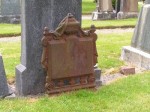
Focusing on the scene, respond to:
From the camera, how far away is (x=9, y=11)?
55.9ft

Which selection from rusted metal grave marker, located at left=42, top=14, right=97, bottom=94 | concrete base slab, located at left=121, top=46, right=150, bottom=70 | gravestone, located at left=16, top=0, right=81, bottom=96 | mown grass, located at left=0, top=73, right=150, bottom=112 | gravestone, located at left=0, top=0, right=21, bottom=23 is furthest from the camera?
gravestone, located at left=0, top=0, right=21, bottom=23

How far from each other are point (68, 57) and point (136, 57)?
9.52 ft

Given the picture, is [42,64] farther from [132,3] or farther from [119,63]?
[132,3]

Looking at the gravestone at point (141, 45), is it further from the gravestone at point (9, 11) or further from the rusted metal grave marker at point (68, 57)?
the gravestone at point (9, 11)

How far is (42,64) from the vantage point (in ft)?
17.4

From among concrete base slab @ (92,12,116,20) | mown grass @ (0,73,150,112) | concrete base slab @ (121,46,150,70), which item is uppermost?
concrete base slab @ (92,12,116,20)

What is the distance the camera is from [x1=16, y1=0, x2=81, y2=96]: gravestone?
5574 millimetres

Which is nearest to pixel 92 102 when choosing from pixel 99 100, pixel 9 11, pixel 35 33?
pixel 99 100

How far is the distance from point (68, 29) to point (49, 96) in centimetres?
100

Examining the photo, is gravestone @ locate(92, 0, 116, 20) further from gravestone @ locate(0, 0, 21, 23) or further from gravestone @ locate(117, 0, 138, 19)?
gravestone @ locate(0, 0, 21, 23)

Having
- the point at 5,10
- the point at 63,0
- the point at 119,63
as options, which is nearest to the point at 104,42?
the point at 119,63

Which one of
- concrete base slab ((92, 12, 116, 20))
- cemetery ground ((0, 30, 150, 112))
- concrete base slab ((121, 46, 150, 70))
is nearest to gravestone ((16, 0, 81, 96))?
cemetery ground ((0, 30, 150, 112))

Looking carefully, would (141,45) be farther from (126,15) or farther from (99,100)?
(126,15)

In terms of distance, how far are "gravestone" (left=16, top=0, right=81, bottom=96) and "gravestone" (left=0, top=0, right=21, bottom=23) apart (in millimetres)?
11375
